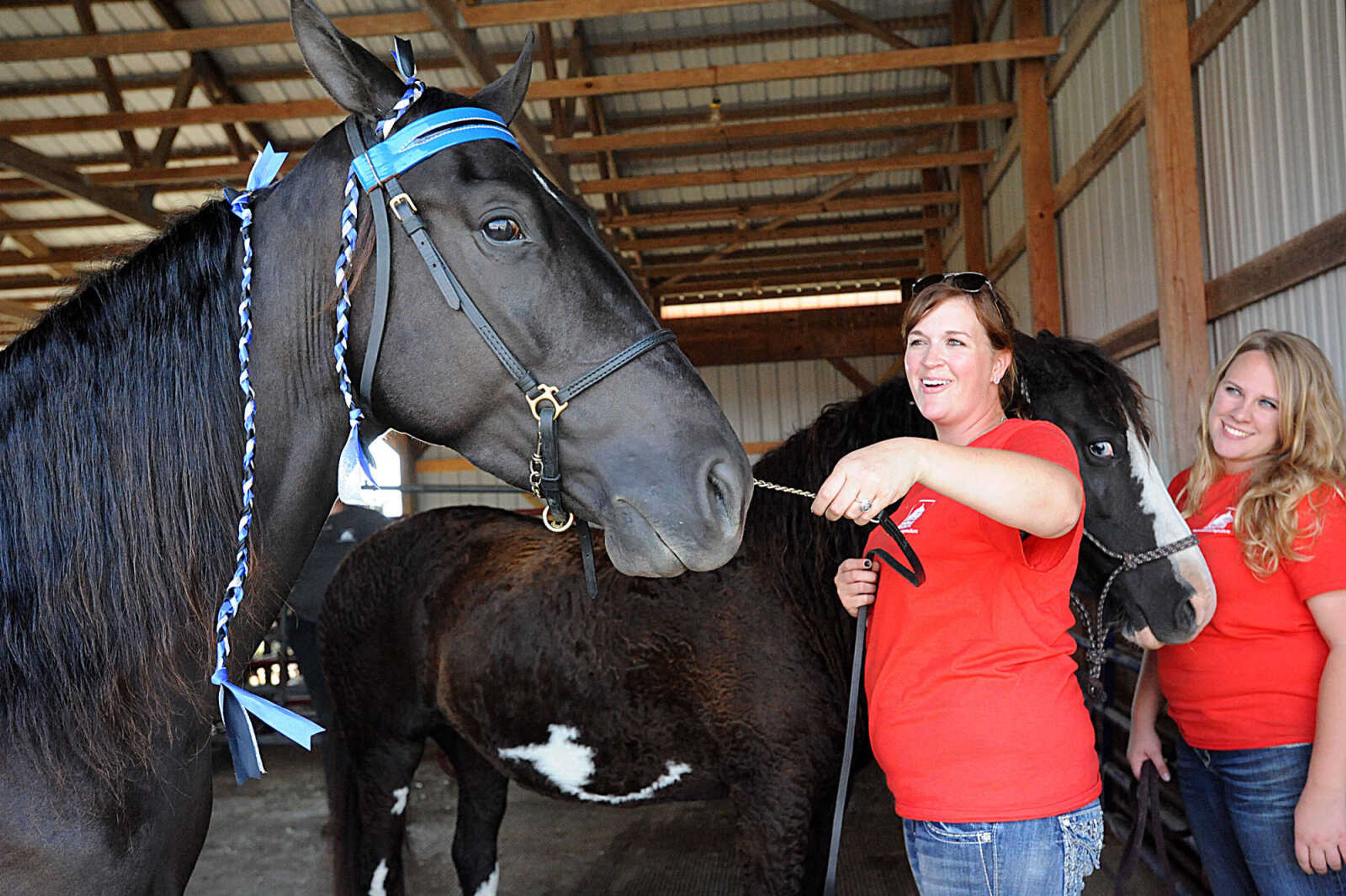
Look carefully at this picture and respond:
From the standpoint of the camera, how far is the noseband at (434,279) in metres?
1.18

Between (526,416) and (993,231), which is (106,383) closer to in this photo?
(526,416)

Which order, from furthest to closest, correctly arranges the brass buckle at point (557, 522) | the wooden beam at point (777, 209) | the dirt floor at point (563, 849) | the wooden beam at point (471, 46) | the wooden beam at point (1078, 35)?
Answer: the wooden beam at point (777, 209), the wooden beam at point (1078, 35), the wooden beam at point (471, 46), the dirt floor at point (563, 849), the brass buckle at point (557, 522)

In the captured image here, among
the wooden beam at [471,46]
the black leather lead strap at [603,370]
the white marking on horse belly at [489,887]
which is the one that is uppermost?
the wooden beam at [471,46]

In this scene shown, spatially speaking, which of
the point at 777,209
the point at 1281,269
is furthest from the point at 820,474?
the point at 777,209

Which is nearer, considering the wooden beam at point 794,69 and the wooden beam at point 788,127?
the wooden beam at point 794,69

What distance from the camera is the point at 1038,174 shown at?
6977 mm

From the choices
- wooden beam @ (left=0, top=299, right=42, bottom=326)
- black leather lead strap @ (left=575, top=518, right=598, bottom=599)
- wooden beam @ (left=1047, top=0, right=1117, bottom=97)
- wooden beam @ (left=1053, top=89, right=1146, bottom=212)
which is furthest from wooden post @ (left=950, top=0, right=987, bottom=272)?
wooden beam @ (left=0, top=299, right=42, bottom=326)

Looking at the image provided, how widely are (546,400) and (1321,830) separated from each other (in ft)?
5.18

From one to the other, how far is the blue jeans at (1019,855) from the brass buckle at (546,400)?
2.76 ft

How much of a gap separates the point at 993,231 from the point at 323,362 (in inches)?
358

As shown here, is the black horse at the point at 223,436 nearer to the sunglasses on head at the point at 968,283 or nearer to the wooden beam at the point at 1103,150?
the sunglasses on head at the point at 968,283

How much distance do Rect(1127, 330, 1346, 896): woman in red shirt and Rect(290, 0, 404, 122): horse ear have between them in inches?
67.7

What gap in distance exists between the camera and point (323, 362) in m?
1.23

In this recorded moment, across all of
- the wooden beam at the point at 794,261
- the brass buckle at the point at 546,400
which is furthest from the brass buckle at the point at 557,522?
the wooden beam at the point at 794,261
